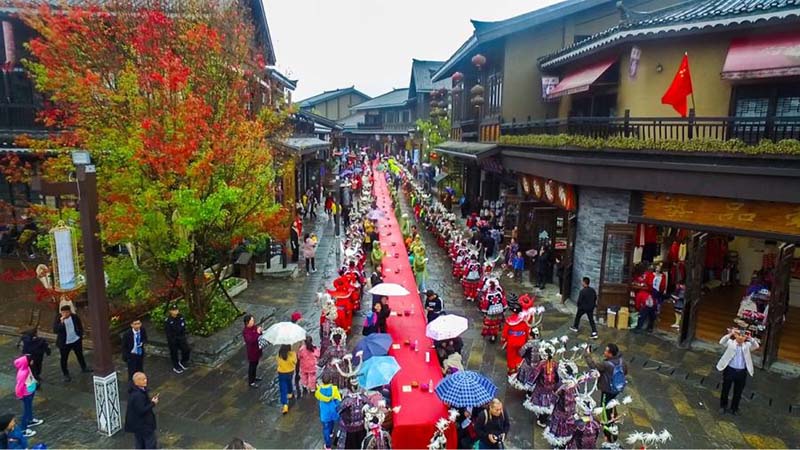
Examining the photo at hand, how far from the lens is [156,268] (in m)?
12.3

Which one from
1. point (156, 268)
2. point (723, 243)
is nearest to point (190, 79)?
point (156, 268)

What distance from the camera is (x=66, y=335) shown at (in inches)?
417

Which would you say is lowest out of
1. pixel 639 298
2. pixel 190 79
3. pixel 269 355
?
pixel 269 355

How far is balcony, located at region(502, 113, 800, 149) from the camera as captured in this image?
424 inches

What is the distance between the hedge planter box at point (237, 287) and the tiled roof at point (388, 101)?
52.4 metres

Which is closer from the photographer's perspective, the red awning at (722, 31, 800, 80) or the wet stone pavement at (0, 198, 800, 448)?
the wet stone pavement at (0, 198, 800, 448)

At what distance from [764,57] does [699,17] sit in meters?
1.72

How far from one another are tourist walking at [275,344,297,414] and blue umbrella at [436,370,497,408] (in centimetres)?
323

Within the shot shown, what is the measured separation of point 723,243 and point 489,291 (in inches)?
391

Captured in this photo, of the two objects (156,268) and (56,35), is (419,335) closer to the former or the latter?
(156,268)

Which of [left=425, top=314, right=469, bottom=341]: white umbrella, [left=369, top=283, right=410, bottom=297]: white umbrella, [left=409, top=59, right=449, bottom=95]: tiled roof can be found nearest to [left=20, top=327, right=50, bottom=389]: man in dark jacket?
[left=369, top=283, right=410, bottom=297]: white umbrella

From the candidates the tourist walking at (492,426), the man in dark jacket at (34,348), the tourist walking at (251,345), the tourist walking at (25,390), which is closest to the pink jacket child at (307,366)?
the tourist walking at (251,345)

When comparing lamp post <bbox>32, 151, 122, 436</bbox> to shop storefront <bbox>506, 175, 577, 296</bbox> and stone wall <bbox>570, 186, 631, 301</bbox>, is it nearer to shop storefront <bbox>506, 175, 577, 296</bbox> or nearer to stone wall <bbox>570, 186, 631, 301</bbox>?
stone wall <bbox>570, 186, 631, 301</bbox>

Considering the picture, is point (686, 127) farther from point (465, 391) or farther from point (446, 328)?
point (465, 391)
